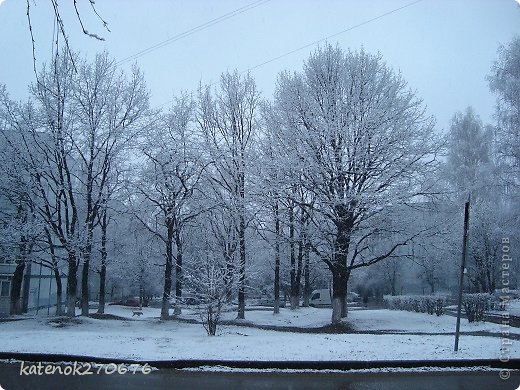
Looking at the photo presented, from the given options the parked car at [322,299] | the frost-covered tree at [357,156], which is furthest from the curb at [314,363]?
the parked car at [322,299]

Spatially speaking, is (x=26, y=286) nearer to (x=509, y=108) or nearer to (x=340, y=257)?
(x=340, y=257)

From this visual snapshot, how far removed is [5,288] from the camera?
27281 millimetres

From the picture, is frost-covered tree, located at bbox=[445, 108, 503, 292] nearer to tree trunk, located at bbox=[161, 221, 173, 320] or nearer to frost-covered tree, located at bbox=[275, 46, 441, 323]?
frost-covered tree, located at bbox=[275, 46, 441, 323]

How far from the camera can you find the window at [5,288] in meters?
27.1

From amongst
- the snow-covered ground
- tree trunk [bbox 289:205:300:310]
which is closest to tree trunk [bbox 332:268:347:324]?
tree trunk [bbox 289:205:300:310]

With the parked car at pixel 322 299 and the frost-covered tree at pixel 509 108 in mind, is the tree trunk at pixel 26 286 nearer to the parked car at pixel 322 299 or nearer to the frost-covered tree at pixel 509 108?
the parked car at pixel 322 299

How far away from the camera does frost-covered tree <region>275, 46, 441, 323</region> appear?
16516 mm

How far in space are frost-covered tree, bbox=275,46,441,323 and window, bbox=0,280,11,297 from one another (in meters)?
21.1

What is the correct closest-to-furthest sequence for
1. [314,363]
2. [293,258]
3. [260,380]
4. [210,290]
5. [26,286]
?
[260,380], [314,363], [210,290], [293,258], [26,286]

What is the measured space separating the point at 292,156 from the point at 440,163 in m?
6.07

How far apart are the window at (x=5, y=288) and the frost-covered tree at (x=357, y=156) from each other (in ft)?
69.1

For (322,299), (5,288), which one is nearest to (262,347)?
(5,288)

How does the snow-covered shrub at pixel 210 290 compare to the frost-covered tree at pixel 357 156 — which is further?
the frost-covered tree at pixel 357 156

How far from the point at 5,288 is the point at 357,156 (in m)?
24.2
